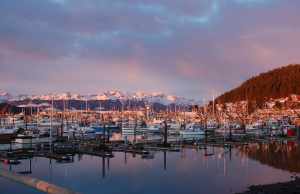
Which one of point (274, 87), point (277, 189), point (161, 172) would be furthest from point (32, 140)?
point (274, 87)

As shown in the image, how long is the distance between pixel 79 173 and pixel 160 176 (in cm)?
673

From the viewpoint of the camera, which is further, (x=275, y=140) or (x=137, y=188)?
(x=275, y=140)

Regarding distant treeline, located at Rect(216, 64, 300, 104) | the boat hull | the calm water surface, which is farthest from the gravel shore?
distant treeline, located at Rect(216, 64, 300, 104)

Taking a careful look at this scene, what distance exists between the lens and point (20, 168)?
23.6 m

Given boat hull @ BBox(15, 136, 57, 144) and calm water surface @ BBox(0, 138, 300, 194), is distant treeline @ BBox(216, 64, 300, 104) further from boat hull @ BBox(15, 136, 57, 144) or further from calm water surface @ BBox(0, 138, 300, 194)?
calm water surface @ BBox(0, 138, 300, 194)

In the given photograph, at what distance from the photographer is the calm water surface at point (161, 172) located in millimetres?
17922

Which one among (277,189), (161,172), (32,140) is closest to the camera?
(277,189)

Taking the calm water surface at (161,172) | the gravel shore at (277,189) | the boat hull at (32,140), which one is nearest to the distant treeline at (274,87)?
the boat hull at (32,140)

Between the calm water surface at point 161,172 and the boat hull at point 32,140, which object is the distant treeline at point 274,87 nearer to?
the boat hull at point 32,140

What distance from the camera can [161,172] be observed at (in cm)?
2303

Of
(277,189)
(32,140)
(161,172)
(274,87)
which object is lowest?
(161,172)

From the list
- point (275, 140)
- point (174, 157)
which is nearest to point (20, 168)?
point (174, 157)

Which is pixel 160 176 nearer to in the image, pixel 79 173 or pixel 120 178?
pixel 120 178

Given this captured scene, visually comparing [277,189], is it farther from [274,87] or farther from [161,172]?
[274,87]
